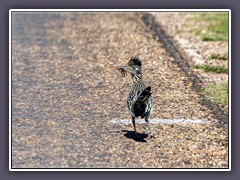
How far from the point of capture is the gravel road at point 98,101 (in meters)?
10.3

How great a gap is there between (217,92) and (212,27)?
4351 mm

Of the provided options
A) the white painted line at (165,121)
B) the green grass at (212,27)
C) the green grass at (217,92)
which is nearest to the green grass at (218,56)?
the green grass at (212,27)

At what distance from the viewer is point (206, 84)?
1352cm

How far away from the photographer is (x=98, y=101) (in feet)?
40.4

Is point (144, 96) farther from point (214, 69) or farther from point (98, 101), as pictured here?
point (214, 69)

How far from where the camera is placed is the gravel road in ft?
33.7

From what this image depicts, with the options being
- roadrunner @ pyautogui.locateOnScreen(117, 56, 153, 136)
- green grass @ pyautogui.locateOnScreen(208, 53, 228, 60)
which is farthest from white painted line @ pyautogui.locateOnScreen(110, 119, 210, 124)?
green grass @ pyautogui.locateOnScreen(208, 53, 228, 60)

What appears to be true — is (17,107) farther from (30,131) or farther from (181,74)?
(181,74)

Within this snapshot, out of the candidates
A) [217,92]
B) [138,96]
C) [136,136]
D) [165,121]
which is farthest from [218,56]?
[138,96]

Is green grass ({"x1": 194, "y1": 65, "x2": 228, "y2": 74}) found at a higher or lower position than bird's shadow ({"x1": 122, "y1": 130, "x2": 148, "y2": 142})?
higher

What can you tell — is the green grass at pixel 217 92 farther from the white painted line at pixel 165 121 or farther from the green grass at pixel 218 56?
the green grass at pixel 218 56

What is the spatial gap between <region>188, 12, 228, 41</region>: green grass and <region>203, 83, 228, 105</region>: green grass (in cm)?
289

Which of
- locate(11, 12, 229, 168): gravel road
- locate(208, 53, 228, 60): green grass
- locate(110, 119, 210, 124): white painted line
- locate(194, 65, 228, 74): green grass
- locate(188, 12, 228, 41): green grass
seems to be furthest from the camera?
locate(188, 12, 228, 41): green grass

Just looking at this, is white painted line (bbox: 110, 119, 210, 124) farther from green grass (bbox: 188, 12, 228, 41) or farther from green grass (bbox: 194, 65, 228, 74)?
green grass (bbox: 188, 12, 228, 41)
